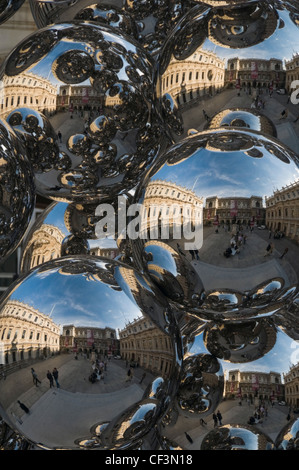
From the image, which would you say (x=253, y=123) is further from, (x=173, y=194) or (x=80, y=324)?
(x=80, y=324)

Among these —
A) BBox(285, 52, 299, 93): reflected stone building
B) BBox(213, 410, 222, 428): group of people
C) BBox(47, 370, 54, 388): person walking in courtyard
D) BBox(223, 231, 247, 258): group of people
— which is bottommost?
BBox(213, 410, 222, 428): group of people

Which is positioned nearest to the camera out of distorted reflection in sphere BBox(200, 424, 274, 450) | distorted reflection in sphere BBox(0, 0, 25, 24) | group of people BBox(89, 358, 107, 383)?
group of people BBox(89, 358, 107, 383)

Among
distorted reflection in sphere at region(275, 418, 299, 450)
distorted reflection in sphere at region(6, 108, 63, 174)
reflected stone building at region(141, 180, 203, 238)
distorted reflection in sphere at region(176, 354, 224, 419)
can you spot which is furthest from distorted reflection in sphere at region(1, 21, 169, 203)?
distorted reflection in sphere at region(275, 418, 299, 450)

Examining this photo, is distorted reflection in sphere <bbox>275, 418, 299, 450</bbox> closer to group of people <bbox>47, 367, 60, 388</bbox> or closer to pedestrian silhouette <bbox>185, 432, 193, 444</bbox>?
pedestrian silhouette <bbox>185, 432, 193, 444</bbox>

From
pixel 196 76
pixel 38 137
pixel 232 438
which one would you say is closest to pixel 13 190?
pixel 38 137

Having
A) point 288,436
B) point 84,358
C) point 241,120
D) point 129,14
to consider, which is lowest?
point 288,436

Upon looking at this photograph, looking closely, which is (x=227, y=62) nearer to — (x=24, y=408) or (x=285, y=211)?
(x=285, y=211)

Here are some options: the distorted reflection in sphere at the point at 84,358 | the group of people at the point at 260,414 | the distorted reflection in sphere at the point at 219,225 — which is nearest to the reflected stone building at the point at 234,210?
the distorted reflection in sphere at the point at 219,225
